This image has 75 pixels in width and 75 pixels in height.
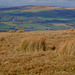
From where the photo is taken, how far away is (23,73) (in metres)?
6.93

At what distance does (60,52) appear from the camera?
9727mm

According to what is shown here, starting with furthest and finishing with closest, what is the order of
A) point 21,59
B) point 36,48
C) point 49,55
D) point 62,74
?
point 36,48, point 49,55, point 21,59, point 62,74

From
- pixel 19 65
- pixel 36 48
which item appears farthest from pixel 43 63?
pixel 36 48

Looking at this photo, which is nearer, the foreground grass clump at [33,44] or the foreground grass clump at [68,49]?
the foreground grass clump at [68,49]

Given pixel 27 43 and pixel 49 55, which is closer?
pixel 49 55

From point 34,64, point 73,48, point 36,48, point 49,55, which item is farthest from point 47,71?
point 36,48

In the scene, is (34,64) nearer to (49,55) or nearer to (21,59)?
(21,59)

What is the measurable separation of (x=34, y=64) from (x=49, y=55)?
5.99 ft

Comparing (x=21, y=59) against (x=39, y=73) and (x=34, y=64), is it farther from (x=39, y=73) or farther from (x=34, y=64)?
(x=39, y=73)

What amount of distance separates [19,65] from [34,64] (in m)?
0.62

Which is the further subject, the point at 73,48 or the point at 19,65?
the point at 73,48

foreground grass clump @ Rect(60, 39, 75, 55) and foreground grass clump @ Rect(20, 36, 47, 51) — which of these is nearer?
foreground grass clump @ Rect(60, 39, 75, 55)

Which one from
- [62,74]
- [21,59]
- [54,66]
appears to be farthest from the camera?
[21,59]

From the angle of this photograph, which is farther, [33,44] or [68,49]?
[33,44]
